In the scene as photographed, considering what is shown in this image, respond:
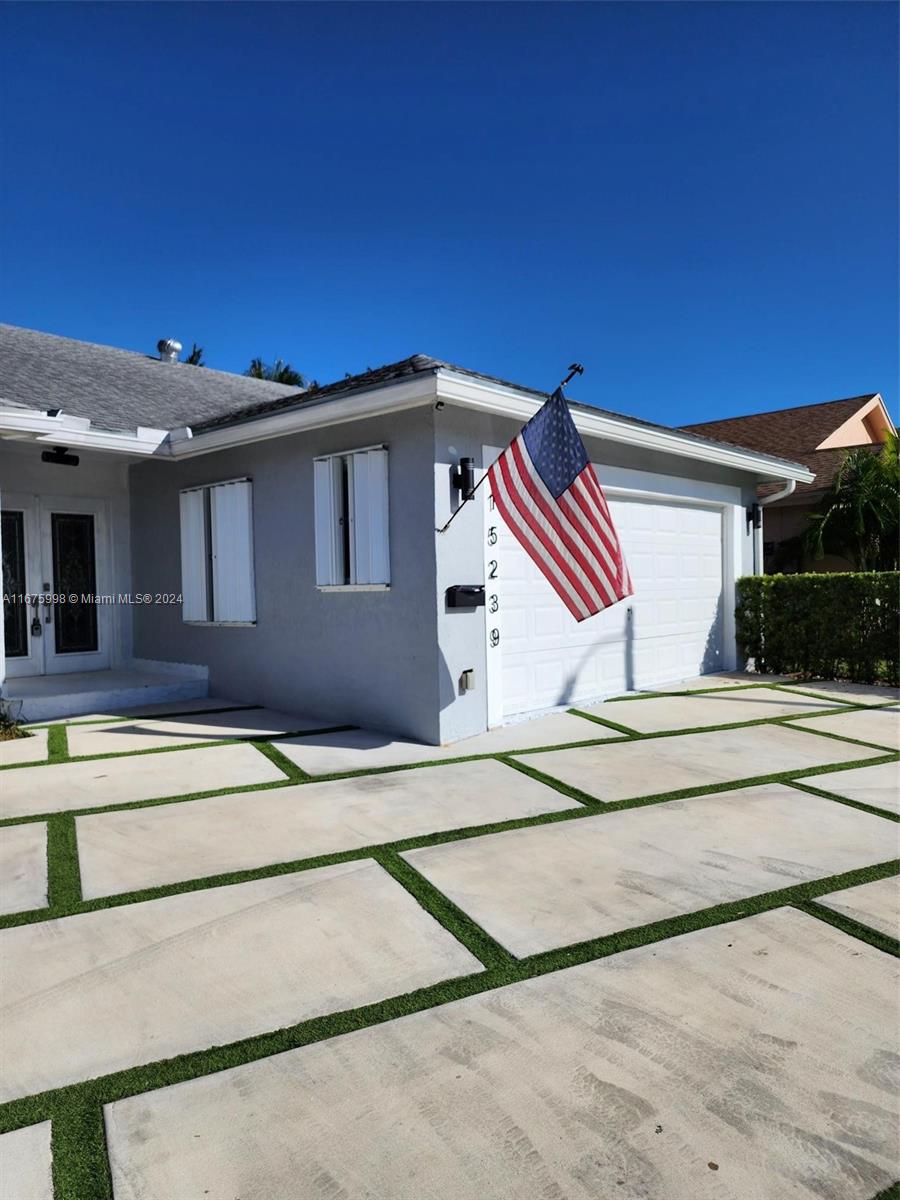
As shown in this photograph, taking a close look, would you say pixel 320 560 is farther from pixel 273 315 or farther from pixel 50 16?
pixel 273 315

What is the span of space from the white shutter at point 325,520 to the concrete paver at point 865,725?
4521 mm

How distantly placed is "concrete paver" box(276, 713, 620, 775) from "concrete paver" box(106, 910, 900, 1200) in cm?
313

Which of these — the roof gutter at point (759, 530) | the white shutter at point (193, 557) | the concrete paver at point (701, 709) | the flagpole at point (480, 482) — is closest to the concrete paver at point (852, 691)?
the concrete paver at point (701, 709)

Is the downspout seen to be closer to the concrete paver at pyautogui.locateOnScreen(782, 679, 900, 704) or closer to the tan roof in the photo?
the concrete paver at pyautogui.locateOnScreen(782, 679, 900, 704)

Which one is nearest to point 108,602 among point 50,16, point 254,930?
point 50,16

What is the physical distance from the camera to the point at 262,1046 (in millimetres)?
2248

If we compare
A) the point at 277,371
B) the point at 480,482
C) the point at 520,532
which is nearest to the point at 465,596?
the point at 520,532

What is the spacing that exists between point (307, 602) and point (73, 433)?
276 centimetres

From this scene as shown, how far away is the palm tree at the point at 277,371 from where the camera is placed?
123ft

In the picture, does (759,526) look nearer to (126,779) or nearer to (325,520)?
(325,520)

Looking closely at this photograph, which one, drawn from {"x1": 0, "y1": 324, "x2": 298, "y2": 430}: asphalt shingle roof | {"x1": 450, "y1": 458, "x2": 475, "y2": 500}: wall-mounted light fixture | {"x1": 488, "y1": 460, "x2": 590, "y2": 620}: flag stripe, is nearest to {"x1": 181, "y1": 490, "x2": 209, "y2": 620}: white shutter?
{"x1": 0, "y1": 324, "x2": 298, "y2": 430}: asphalt shingle roof

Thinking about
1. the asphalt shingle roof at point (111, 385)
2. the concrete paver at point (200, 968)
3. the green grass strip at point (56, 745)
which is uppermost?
the asphalt shingle roof at point (111, 385)

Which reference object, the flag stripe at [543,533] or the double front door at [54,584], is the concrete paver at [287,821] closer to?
the flag stripe at [543,533]

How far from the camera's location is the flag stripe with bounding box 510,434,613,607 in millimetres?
5516
